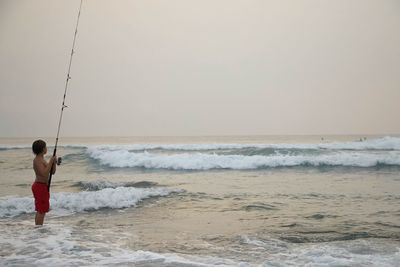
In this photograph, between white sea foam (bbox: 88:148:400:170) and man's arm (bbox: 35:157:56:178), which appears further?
white sea foam (bbox: 88:148:400:170)

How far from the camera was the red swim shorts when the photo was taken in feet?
16.9

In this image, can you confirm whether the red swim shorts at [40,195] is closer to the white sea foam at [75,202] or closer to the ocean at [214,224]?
the ocean at [214,224]

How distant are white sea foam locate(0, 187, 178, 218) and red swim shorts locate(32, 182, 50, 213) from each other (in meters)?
2.48

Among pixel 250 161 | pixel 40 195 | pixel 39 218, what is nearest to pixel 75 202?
pixel 39 218

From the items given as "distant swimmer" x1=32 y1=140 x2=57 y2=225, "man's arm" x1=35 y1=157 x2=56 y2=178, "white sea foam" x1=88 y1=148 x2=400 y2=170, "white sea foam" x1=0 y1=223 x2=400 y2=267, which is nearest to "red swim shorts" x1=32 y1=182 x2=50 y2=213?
"distant swimmer" x1=32 y1=140 x2=57 y2=225

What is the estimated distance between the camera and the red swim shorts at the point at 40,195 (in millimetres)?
5141

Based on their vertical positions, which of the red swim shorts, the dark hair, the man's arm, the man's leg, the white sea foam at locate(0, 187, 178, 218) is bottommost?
the white sea foam at locate(0, 187, 178, 218)

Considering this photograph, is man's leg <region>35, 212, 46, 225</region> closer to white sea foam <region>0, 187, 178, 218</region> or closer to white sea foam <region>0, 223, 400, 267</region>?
white sea foam <region>0, 223, 400, 267</region>

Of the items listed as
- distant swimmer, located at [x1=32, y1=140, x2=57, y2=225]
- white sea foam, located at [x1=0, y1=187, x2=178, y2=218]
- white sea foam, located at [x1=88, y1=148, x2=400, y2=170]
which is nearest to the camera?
distant swimmer, located at [x1=32, y1=140, x2=57, y2=225]

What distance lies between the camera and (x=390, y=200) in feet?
27.3

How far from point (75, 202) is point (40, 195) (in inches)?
135

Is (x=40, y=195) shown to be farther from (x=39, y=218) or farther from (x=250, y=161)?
(x=250, y=161)

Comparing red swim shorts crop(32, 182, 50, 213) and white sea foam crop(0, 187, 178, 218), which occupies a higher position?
red swim shorts crop(32, 182, 50, 213)

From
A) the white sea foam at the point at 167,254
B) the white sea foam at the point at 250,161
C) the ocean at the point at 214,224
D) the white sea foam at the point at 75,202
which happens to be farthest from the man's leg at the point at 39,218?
the white sea foam at the point at 250,161
